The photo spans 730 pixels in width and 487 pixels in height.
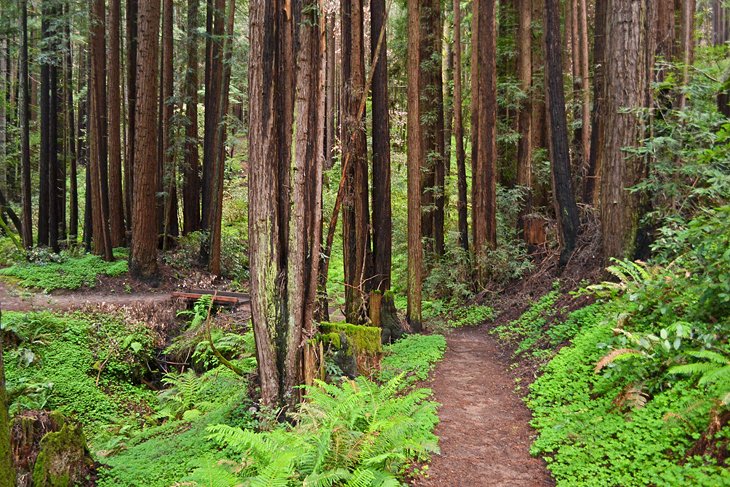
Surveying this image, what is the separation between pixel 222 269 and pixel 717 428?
15.0m

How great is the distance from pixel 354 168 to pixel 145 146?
743 cm

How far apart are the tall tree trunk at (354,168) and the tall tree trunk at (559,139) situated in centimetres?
470

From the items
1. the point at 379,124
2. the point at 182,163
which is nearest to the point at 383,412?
the point at 379,124

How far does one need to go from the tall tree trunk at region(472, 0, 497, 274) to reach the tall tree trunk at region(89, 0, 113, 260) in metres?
11.2

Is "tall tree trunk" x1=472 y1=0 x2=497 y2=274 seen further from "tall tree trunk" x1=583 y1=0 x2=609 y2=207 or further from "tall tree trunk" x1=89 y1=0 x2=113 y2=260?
"tall tree trunk" x1=89 y1=0 x2=113 y2=260

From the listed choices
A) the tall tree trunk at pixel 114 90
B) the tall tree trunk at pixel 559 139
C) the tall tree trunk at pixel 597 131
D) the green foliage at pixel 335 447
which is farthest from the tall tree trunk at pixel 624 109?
the tall tree trunk at pixel 114 90

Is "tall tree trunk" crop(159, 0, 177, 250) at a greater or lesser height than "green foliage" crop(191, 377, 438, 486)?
→ greater

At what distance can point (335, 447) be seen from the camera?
4223mm

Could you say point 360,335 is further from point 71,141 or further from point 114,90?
point 71,141

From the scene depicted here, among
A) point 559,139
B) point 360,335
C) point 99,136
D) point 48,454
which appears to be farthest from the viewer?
point 99,136

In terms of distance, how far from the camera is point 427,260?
1598 cm

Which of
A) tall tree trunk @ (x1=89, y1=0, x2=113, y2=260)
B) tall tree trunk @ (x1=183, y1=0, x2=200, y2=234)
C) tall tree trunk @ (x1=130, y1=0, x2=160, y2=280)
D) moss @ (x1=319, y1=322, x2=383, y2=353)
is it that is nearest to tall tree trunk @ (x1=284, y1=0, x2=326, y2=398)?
moss @ (x1=319, y1=322, x2=383, y2=353)

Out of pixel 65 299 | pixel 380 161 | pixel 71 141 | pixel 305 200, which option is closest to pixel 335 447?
pixel 305 200

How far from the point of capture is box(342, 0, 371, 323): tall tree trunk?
8.76 meters
